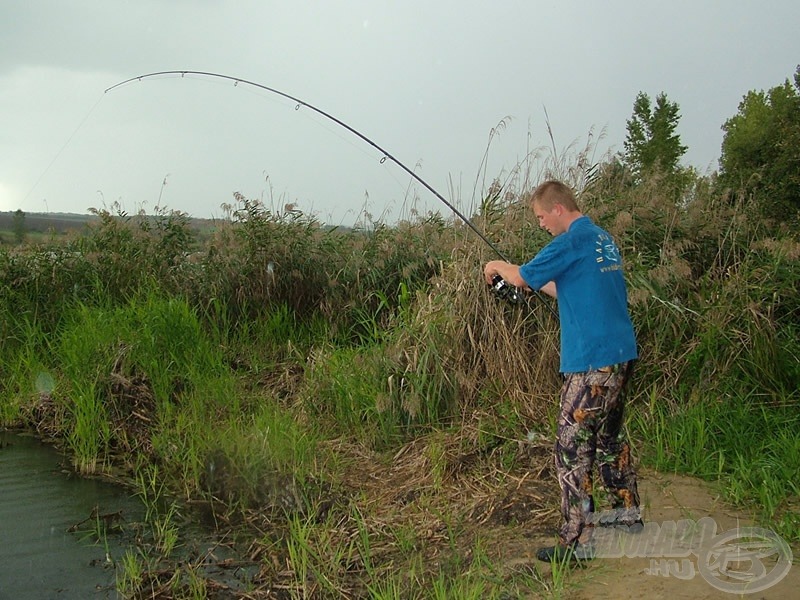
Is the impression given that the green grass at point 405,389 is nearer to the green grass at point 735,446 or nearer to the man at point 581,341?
the green grass at point 735,446

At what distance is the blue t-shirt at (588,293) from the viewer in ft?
12.0

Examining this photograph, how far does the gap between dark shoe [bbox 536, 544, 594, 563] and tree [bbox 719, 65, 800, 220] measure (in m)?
6.58

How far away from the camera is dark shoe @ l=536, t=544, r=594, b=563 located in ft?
12.3

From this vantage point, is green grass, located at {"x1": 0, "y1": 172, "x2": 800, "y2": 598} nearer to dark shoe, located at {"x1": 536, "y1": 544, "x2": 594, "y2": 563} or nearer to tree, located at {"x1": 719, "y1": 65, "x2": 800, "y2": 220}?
dark shoe, located at {"x1": 536, "y1": 544, "x2": 594, "y2": 563}

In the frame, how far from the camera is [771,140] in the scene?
21219mm

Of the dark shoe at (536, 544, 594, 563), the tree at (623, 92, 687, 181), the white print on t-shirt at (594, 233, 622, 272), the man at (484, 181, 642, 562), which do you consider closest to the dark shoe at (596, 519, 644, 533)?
the man at (484, 181, 642, 562)

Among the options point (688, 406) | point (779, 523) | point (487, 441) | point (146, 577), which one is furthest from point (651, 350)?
point (146, 577)

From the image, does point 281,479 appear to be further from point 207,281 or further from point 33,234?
point 33,234

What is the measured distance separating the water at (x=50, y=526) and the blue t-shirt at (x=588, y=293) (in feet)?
8.65

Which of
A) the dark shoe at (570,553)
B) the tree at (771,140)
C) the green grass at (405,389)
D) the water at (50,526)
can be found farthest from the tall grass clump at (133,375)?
the tree at (771,140)

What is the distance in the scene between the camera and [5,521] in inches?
201

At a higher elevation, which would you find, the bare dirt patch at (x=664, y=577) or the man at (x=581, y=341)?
the man at (x=581, y=341)

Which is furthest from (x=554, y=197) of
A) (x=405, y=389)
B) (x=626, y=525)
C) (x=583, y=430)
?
(x=405, y=389)

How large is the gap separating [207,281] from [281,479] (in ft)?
12.5
